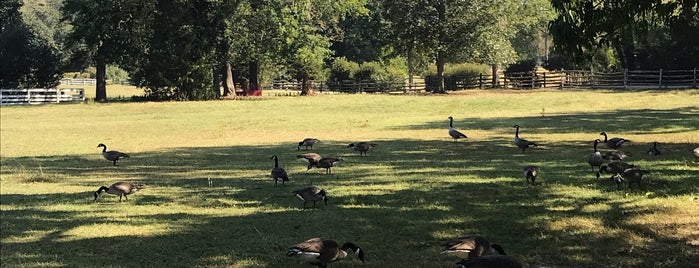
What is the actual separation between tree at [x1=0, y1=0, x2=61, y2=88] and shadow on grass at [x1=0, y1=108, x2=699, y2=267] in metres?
50.0

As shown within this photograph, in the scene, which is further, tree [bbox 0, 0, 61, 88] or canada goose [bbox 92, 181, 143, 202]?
tree [bbox 0, 0, 61, 88]

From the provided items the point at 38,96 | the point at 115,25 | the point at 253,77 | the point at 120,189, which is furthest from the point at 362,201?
the point at 38,96

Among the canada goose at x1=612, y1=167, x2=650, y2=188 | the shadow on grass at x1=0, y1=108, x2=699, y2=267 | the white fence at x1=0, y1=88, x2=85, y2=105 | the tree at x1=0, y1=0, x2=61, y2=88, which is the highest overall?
the tree at x1=0, y1=0, x2=61, y2=88

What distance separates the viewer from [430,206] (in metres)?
10.6

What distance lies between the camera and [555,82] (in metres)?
62.2

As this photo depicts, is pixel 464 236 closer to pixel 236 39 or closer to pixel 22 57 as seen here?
pixel 236 39

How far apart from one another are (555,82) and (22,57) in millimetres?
51688

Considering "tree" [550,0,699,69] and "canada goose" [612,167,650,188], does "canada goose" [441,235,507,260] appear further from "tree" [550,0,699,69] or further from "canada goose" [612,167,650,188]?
"canada goose" [612,167,650,188]

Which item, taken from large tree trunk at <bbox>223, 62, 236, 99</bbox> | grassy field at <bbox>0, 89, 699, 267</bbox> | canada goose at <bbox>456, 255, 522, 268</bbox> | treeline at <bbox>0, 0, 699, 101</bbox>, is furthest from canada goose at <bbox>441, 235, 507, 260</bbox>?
large tree trunk at <bbox>223, 62, 236, 99</bbox>

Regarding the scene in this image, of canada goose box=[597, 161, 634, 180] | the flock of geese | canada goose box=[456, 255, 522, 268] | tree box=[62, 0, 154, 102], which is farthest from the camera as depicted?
tree box=[62, 0, 154, 102]

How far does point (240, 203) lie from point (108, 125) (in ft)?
77.2

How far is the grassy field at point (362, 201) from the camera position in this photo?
827cm

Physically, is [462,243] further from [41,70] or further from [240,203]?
[41,70]

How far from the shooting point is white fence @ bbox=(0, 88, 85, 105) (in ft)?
182
